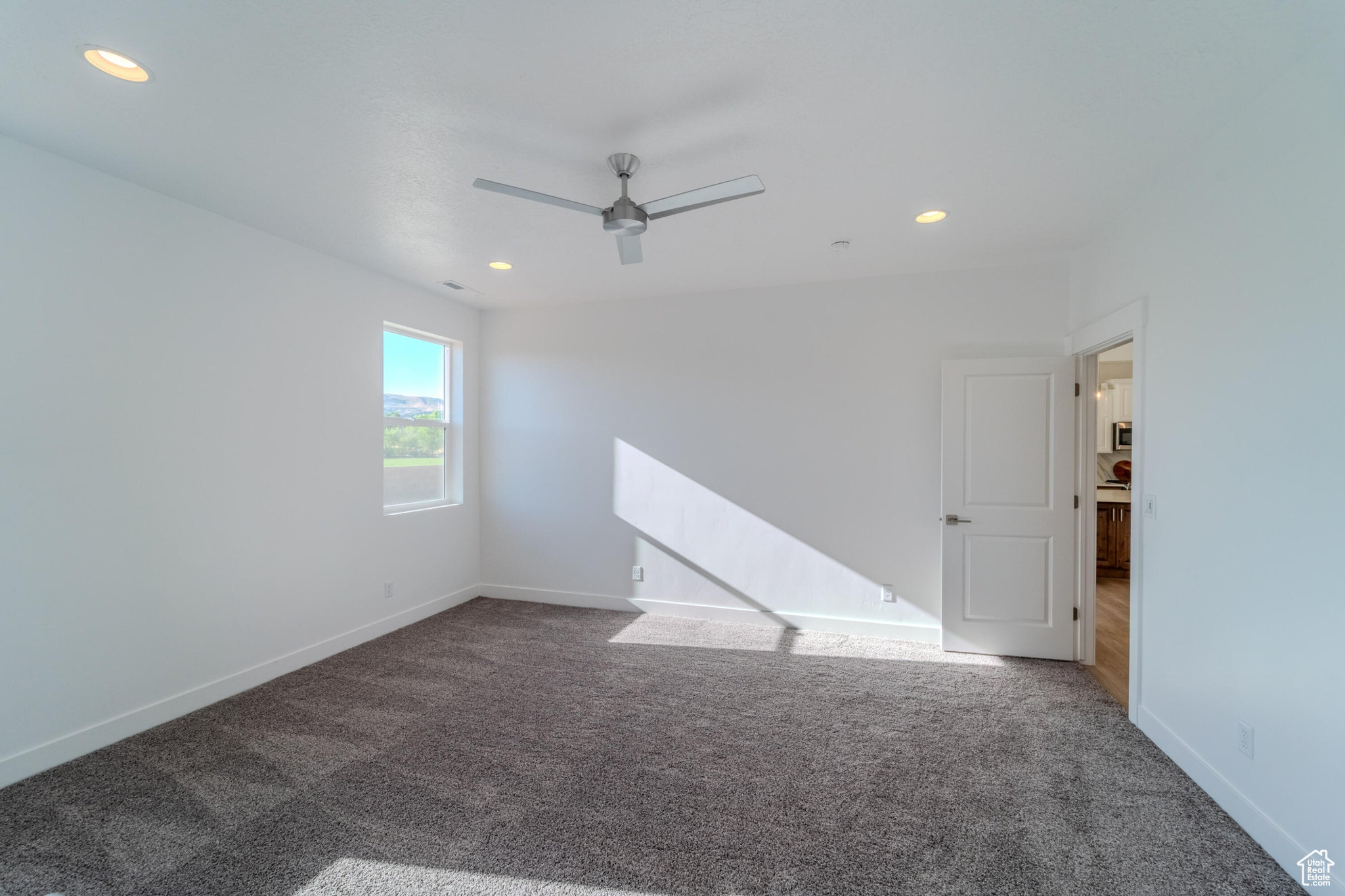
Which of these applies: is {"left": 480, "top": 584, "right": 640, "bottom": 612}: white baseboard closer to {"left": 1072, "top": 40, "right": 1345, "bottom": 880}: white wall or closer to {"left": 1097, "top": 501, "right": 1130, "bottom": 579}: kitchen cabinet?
{"left": 1072, "top": 40, "right": 1345, "bottom": 880}: white wall

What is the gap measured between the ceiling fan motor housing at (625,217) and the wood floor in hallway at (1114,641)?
3.44m

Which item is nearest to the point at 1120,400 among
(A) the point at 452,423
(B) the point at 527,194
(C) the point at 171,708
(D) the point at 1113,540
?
(D) the point at 1113,540

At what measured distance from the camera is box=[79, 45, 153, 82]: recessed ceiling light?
1757 millimetres

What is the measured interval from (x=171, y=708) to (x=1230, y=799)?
472cm

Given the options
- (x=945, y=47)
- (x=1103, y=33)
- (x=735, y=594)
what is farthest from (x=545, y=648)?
(x=1103, y=33)

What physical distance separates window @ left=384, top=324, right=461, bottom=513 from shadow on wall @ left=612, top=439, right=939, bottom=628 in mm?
1553

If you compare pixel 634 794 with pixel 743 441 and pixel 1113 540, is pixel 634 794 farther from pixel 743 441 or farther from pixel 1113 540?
pixel 1113 540

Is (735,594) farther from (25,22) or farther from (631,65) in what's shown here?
(25,22)

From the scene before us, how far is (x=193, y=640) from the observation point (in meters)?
2.94

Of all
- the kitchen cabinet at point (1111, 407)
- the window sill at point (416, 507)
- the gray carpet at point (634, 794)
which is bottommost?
the gray carpet at point (634, 794)

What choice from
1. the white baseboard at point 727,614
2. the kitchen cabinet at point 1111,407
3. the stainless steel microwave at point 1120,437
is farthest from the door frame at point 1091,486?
the stainless steel microwave at point 1120,437

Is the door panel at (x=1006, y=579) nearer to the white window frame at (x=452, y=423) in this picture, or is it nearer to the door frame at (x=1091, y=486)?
the door frame at (x=1091, y=486)

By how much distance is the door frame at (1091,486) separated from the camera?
2.75 metres

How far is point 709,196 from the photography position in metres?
2.17
